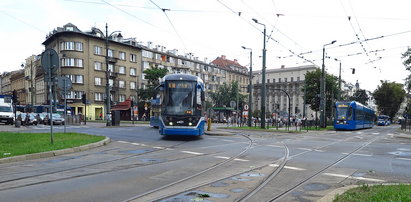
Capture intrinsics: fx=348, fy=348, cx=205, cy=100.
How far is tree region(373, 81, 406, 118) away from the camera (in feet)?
260

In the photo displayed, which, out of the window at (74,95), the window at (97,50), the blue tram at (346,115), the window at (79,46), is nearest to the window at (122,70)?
the window at (97,50)

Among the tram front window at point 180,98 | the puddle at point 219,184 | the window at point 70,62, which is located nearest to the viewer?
the puddle at point 219,184

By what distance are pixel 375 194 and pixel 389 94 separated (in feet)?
276

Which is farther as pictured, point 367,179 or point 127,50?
point 127,50

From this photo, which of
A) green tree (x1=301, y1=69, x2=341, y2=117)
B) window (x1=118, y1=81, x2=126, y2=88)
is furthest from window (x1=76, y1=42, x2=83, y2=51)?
green tree (x1=301, y1=69, x2=341, y2=117)

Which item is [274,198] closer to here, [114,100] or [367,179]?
[367,179]

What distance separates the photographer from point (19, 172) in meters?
8.04

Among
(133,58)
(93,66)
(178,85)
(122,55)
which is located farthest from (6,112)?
(133,58)

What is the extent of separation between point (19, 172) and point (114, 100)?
196 ft

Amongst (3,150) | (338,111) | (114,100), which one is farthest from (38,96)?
(3,150)

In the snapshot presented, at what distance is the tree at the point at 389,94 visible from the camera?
79188 mm

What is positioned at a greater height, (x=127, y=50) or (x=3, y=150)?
(x=127, y=50)

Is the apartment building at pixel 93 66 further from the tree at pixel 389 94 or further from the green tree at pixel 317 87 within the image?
the tree at pixel 389 94

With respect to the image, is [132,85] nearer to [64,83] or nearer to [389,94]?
[64,83]
